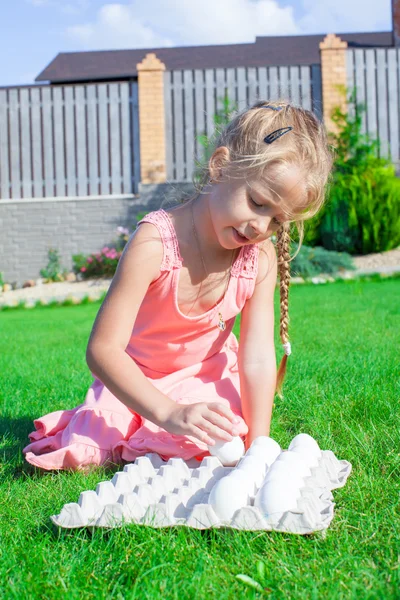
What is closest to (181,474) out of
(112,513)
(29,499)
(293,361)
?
(112,513)

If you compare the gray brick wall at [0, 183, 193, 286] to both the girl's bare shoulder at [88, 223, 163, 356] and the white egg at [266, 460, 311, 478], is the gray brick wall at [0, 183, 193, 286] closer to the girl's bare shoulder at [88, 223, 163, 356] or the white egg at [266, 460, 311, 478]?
the girl's bare shoulder at [88, 223, 163, 356]

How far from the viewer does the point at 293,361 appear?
346 centimetres

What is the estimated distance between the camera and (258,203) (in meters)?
1.92

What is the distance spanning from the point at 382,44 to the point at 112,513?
25075 mm

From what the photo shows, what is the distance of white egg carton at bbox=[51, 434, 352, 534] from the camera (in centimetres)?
140

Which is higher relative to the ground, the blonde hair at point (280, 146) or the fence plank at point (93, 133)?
the fence plank at point (93, 133)

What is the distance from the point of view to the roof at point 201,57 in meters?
21.8

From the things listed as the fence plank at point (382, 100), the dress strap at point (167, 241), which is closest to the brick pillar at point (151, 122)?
the fence plank at point (382, 100)

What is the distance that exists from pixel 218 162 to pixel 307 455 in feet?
2.98

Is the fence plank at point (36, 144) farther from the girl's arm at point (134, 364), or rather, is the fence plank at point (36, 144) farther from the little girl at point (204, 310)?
the girl's arm at point (134, 364)

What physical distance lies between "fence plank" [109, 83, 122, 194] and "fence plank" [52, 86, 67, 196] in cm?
96

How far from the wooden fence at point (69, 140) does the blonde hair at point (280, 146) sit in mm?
10974

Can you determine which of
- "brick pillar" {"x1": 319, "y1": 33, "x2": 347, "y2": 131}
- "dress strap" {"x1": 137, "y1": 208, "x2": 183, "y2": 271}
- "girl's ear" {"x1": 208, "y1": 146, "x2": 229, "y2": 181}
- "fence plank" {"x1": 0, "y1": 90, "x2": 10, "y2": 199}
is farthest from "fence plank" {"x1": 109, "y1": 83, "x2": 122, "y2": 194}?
"girl's ear" {"x1": 208, "y1": 146, "x2": 229, "y2": 181}

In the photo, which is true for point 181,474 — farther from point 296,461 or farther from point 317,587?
point 317,587
